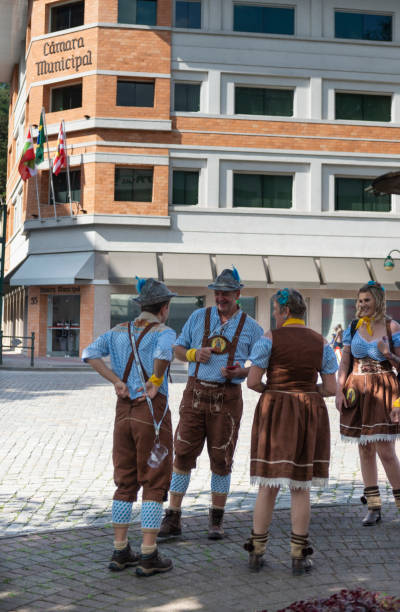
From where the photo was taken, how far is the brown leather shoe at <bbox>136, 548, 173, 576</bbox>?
471 centimetres

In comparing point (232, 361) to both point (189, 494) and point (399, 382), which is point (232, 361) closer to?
point (399, 382)

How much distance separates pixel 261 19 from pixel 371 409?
27951 mm

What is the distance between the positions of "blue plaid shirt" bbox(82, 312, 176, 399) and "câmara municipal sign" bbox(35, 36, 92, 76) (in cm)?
2743

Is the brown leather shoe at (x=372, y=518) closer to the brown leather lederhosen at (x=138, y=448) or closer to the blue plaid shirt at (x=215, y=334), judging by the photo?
the blue plaid shirt at (x=215, y=334)

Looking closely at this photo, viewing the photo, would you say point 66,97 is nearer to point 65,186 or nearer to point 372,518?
point 65,186

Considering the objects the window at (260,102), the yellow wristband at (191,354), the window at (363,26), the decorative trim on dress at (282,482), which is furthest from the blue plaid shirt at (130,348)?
the window at (363,26)

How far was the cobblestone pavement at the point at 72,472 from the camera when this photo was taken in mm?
6348

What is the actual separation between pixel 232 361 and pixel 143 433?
3.20 feet

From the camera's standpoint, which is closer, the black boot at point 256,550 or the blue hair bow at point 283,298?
the black boot at point 256,550

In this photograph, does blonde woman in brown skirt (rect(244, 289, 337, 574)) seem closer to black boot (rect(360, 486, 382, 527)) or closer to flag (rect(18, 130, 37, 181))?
black boot (rect(360, 486, 382, 527))

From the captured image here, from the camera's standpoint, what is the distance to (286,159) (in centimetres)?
3081

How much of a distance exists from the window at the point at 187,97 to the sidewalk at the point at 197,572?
26629 mm

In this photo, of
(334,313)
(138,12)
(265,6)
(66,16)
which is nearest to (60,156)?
(66,16)

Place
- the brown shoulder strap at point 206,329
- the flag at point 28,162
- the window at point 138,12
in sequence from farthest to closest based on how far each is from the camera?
the window at point 138,12
the flag at point 28,162
the brown shoulder strap at point 206,329
